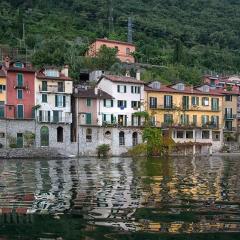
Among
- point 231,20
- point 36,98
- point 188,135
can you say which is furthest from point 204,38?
point 36,98

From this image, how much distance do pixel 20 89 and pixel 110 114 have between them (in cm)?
1355

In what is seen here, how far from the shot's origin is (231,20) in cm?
17250

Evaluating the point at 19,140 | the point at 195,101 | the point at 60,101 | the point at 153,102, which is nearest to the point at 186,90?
the point at 195,101

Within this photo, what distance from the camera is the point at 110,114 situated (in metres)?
74.5

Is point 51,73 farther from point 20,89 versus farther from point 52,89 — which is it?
point 20,89

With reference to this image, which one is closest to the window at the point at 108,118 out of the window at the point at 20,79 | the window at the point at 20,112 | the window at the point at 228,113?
the window at the point at 20,112

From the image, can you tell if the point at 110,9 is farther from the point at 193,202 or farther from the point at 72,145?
the point at 193,202

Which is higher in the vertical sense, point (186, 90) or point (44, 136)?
point (186, 90)

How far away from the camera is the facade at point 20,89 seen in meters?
68.4

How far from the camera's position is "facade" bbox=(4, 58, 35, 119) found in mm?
68375

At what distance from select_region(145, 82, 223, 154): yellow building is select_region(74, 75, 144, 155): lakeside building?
9.33ft

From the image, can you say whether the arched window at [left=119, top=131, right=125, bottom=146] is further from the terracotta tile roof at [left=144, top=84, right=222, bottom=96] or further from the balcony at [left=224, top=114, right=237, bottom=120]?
the balcony at [left=224, top=114, right=237, bottom=120]

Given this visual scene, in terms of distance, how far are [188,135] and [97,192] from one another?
61000 millimetres

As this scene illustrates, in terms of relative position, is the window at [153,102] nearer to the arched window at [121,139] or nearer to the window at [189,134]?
the window at [189,134]
